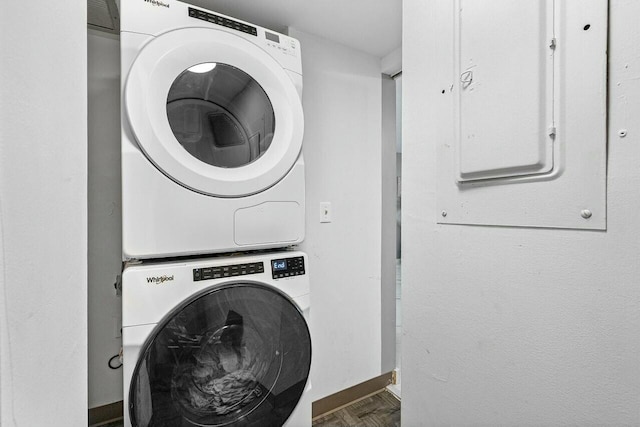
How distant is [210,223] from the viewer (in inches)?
39.1

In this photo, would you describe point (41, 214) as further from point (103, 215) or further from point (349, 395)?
point (349, 395)

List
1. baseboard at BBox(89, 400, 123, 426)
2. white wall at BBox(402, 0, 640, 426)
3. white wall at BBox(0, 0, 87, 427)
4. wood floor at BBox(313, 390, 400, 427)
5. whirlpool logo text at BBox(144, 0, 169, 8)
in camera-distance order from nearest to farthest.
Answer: white wall at BBox(0, 0, 87, 427) < white wall at BBox(402, 0, 640, 426) < whirlpool logo text at BBox(144, 0, 169, 8) < baseboard at BBox(89, 400, 123, 426) < wood floor at BBox(313, 390, 400, 427)

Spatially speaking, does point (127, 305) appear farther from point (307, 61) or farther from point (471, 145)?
point (307, 61)

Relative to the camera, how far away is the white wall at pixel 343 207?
153cm

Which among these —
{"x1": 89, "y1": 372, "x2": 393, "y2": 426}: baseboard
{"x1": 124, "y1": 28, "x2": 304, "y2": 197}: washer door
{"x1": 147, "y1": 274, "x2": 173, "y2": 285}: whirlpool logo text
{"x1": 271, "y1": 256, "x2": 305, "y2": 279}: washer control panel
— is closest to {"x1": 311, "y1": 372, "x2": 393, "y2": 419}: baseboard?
{"x1": 89, "y1": 372, "x2": 393, "y2": 426}: baseboard

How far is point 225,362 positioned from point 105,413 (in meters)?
0.80

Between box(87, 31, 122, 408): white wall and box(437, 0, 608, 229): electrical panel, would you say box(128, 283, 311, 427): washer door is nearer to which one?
box(87, 31, 122, 408): white wall

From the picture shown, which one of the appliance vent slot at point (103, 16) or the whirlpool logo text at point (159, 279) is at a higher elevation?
the appliance vent slot at point (103, 16)

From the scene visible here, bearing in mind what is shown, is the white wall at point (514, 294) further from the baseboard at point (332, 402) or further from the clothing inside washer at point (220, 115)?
the baseboard at point (332, 402)

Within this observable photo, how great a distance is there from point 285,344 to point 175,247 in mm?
548

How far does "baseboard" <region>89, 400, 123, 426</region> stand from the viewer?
1.25 metres

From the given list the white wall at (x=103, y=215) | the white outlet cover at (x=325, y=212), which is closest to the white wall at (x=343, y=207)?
the white outlet cover at (x=325, y=212)

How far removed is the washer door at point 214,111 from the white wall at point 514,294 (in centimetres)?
51

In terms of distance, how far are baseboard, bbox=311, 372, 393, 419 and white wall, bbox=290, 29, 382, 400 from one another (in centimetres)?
4
